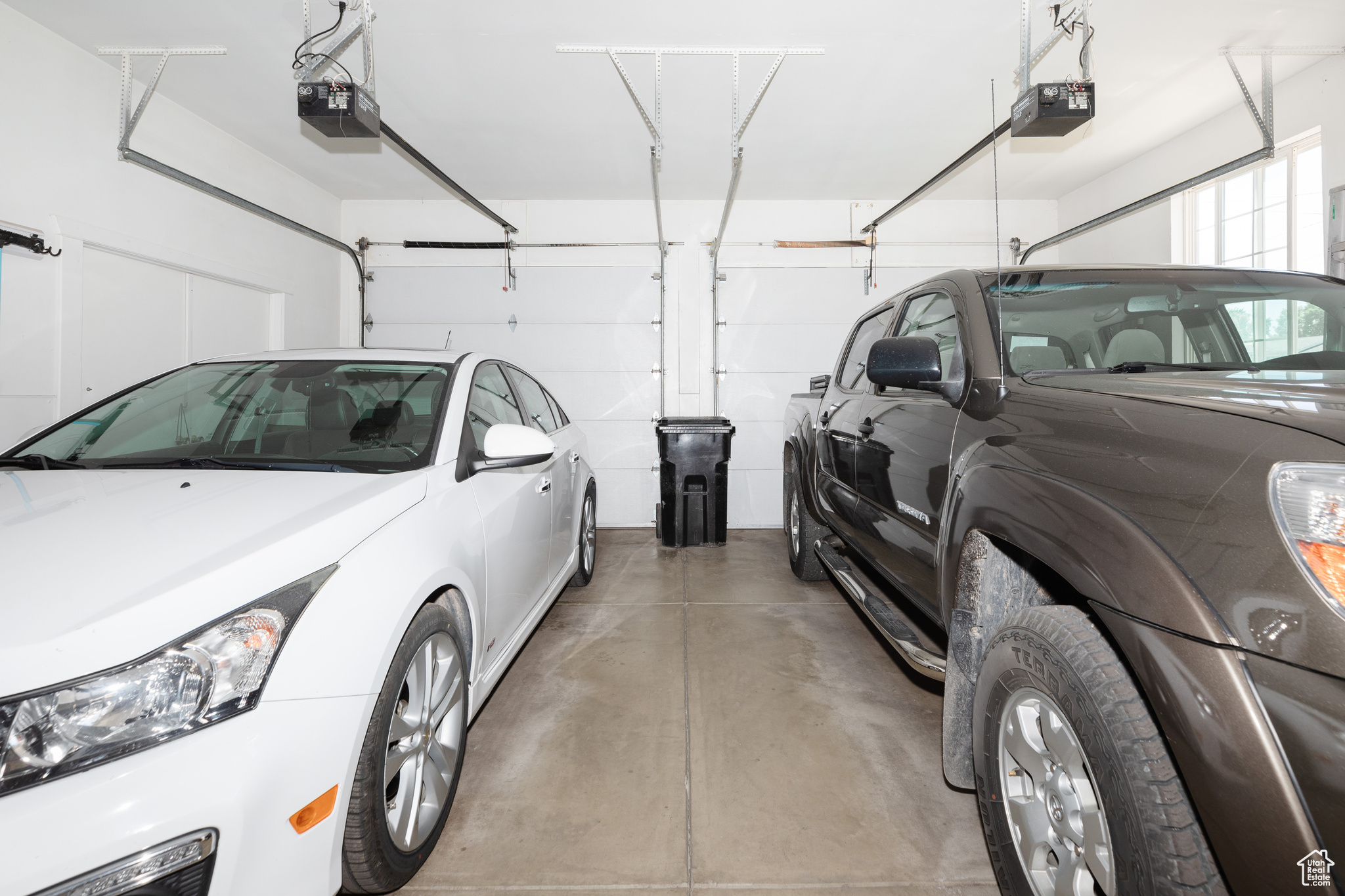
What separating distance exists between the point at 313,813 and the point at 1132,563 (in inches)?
60.1

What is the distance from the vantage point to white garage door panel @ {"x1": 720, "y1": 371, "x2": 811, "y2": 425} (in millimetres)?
7008

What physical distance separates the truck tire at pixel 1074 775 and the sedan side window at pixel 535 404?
2449 millimetres

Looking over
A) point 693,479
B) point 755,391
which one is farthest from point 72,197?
point 755,391

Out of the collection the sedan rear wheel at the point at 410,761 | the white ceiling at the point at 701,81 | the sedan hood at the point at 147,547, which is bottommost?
the sedan rear wheel at the point at 410,761

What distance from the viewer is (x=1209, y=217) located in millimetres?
5312

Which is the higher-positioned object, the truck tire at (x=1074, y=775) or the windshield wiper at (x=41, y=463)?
the windshield wiper at (x=41, y=463)

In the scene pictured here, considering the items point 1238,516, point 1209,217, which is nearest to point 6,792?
point 1238,516

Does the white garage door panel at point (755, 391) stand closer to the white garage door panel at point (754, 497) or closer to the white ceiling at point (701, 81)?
the white garage door panel at point (754, 497)

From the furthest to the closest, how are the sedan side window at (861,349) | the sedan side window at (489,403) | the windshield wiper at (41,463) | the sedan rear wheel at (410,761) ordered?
the sedan side window at (861,349)
the sedan side window at (489,403)
the windshield wiper at (41,463)
the sedan rear wheel at (410,761)

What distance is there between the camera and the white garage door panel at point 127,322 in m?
4.19

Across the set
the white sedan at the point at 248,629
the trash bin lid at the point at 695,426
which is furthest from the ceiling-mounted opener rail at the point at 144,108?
the trash bin lid at the point at 695,426

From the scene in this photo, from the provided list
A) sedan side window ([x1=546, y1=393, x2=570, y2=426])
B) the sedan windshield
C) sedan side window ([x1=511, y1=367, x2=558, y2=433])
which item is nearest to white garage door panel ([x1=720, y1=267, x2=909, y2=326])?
sedan side window ([x1=546, y1=393, x2=570, y2=426])

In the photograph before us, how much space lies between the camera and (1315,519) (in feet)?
2.59

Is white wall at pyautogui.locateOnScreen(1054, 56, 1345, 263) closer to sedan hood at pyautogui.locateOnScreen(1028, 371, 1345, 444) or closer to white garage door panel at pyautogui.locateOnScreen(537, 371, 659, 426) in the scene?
sedan hood at pyautogui.locateOnScreen(1028, 371, 1345, 444)
